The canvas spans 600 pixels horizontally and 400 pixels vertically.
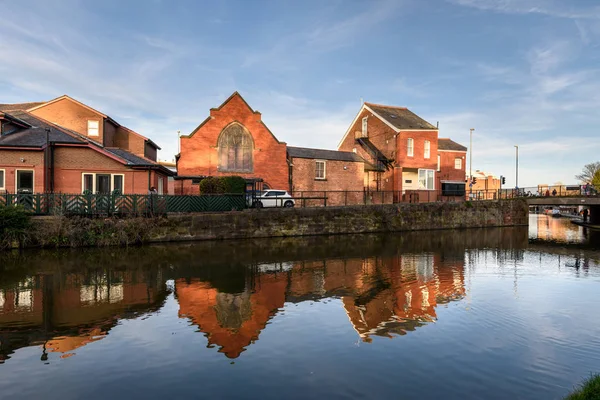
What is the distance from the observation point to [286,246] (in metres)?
23.1

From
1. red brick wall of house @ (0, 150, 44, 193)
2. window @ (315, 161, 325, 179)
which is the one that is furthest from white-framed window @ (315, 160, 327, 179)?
red brick wall of house @ (0, 150, 44, 193)

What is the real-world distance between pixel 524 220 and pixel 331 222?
24888mm

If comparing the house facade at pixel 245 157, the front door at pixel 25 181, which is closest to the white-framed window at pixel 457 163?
the house facade at pixel 245 157

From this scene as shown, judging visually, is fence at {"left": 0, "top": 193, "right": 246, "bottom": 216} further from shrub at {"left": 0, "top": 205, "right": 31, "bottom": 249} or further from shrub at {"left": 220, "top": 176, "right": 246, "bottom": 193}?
shrub at {"left": 0, "top": 205, "right": 31, "bottom": 249}

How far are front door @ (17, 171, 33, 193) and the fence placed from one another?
169 cm

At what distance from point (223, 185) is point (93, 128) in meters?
13.5

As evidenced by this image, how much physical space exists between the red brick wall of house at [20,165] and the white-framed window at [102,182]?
231 cm

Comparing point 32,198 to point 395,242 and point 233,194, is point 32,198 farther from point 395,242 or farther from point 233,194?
point 395,242

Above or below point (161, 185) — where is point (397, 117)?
above

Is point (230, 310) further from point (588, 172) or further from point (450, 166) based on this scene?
point (588, 172)

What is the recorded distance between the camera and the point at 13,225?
63.2 feet

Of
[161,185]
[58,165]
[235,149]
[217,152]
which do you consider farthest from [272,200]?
[58,165]

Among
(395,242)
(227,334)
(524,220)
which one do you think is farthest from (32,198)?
(524,220)

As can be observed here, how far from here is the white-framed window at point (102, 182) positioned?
79.9 ft
